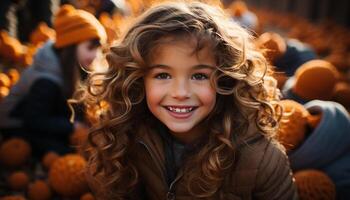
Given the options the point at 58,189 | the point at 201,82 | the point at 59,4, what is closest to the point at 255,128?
the point at 201,82

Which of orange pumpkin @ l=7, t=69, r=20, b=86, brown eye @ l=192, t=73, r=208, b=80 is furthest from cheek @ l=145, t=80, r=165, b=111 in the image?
orange pumpkin @ l=7, t=69, r=20, b=86

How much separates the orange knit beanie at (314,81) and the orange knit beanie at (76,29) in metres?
1.35

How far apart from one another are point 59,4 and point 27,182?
3.24 metres

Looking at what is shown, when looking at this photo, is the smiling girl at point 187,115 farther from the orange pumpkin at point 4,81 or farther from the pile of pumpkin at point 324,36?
the pile of pumpkin at point 324,36

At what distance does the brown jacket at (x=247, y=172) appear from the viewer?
1.95 m

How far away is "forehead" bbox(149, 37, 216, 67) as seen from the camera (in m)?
1.79

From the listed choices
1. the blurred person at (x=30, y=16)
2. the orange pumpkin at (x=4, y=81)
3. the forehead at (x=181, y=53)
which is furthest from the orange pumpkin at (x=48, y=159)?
the blurred person at (x=30, y=16)

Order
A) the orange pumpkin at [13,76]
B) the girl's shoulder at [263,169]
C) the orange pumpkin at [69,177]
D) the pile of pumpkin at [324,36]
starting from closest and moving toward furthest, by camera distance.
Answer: the girl's shoulder at [263,169]
the orange pumpkin at [69,177]
the orange pumpkin at [13,76]
the pile of pumpkin at [324,36]

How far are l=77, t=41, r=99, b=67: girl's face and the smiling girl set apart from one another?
1028mm

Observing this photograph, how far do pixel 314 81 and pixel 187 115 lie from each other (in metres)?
1.12

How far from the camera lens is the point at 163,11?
1.89 m

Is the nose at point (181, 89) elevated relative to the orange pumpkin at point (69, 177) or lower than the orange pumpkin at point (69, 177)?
elevated

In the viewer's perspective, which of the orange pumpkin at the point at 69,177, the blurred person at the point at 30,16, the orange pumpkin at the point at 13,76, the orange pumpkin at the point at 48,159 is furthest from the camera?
the blurred person at the point at 30,16

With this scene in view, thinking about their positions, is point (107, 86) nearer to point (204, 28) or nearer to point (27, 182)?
point (204, 28)
